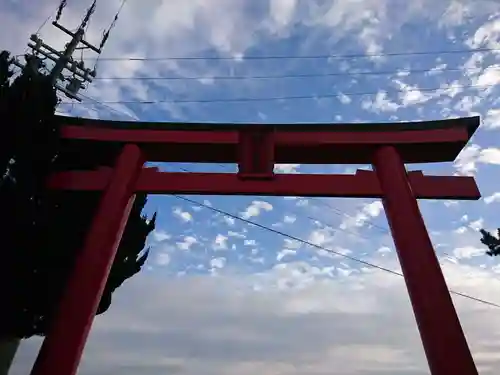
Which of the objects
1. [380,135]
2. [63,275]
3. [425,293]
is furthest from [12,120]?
[425,293]

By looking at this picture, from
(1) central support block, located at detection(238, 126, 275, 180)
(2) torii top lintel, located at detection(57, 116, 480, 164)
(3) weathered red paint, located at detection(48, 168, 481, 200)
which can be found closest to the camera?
(3) weathered red paint, located at detection(48, 168, 481, 200)

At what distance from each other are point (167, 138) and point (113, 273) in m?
3.27

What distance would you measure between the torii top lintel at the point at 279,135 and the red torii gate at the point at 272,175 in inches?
0.6

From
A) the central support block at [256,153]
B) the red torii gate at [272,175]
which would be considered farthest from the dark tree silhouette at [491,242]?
the central support block at [256,153]

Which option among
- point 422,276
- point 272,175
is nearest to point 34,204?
point 272,175

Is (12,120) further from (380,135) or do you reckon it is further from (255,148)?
(380,135)

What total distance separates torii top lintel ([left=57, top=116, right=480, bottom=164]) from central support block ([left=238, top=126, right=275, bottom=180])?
0.05 feet

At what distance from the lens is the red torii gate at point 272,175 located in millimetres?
6066

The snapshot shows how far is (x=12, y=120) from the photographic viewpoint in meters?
6.35

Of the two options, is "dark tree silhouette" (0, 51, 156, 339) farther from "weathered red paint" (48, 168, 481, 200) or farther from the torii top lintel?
"weathered red paint" (48, 168, 481, 200)

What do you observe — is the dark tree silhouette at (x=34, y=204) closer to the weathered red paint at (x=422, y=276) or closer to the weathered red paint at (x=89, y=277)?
the weathered red paint at (x=89, y=277)

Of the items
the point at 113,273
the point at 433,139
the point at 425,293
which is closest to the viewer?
the point at 425,293

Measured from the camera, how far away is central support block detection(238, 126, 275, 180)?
23.4ft

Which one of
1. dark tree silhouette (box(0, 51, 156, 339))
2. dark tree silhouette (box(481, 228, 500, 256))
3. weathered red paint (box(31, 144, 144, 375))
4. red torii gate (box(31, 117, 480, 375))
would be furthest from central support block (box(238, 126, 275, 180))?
dark tree silhouette (box(481, 228, 500, 256))
